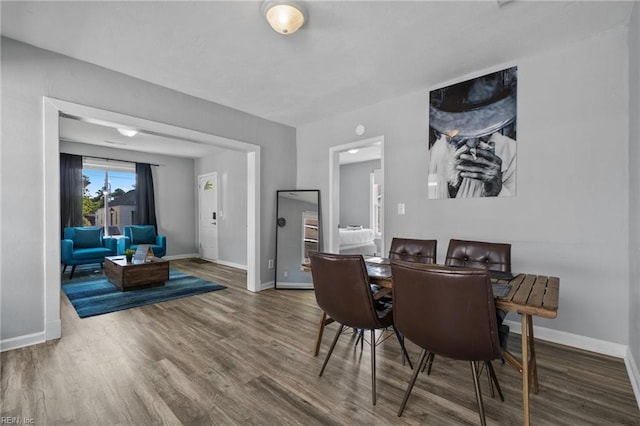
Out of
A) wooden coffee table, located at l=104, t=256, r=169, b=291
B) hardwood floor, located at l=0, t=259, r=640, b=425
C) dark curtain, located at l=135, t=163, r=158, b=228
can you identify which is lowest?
hardwood floor, located at l=0, t=259, r=640, b=425

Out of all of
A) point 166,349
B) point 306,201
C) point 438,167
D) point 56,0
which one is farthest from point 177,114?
point 438,167

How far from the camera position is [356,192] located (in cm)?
786

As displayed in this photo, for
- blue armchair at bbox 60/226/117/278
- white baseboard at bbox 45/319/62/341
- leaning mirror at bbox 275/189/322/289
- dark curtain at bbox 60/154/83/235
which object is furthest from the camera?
dark curtain at bbox 60/154/83/235

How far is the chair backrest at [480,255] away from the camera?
7.35 ft

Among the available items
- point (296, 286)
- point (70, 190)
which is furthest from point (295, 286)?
point (70, 190)

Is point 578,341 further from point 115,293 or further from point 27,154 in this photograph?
point 115,293

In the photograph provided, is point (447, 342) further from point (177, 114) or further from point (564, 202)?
point (177, 114)

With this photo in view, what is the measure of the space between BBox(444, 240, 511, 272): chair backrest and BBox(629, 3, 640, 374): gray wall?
737 millimetres

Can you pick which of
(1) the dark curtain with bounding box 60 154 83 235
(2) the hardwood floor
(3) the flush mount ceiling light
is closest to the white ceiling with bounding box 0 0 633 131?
(3) the flush mount ceiling light

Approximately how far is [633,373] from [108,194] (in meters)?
8.36

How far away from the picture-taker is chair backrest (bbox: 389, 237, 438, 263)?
2.62m

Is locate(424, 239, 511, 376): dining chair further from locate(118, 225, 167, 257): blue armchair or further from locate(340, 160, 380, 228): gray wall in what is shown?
locate(118, 225, 167, 257): blue armchair

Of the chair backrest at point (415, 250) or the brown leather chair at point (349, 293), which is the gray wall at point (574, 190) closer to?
the chair backrest at point (415, 250)

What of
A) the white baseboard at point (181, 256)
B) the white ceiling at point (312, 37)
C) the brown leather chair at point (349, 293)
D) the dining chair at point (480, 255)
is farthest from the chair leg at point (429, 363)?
the white baseboard at point (181, 256)
